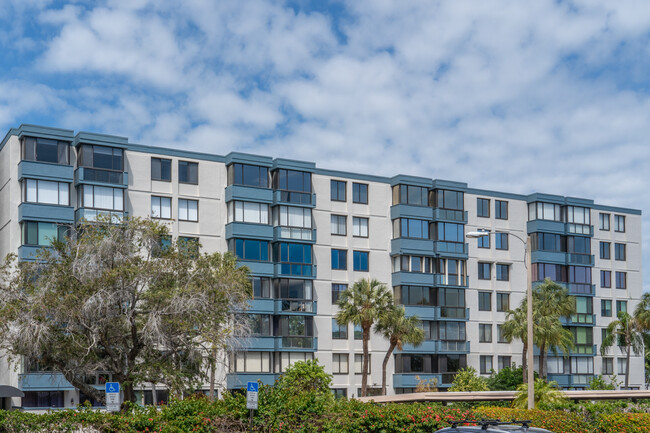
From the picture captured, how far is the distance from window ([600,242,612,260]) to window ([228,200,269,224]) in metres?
33.6

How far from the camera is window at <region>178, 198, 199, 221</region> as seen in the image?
5497 centimetres

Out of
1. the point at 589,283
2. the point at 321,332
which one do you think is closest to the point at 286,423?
the point at 321,332

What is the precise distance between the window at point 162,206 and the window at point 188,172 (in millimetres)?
1830

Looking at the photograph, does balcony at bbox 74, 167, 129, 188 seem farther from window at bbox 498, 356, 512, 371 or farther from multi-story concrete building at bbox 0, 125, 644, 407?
window at bbox 498, 356, 512, 371

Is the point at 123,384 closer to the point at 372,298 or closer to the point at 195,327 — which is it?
the point at 195,327

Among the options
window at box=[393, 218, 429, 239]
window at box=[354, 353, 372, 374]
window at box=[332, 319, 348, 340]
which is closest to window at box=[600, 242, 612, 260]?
window at box=[393, 218, 429, 239]

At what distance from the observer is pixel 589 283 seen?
234ft

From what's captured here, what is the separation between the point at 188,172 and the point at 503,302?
28.8 meters

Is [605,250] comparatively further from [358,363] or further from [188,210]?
[188,210]

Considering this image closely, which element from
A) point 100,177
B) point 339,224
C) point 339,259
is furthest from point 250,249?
point 100,177

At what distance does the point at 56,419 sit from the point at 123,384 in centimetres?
1316

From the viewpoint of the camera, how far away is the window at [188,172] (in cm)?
5548

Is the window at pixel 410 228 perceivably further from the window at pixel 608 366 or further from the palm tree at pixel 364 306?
the window at pixel 608 366

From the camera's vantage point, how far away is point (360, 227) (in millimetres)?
62188
